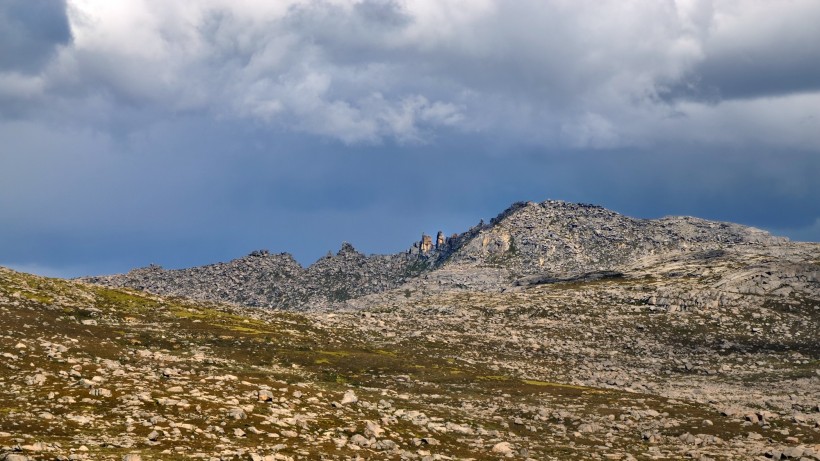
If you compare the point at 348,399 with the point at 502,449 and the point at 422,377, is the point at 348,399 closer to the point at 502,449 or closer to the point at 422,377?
the point at 502,449

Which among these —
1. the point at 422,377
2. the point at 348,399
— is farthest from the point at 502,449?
the point at 422,377

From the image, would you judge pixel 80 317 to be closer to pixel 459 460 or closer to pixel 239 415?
pixel 239 415

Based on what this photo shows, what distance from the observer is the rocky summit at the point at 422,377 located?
29.0 m

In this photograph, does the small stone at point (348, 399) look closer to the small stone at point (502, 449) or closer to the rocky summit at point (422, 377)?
the rocky summit at point (422, 377)

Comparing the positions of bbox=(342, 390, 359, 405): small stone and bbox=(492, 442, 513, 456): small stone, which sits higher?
bbox=(342, 390, 359, 405): small stone

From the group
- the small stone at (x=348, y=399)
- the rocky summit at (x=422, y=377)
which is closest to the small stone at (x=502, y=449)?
the rocky summit at (x=422, y=377)

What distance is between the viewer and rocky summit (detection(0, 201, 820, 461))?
2902 centimetres

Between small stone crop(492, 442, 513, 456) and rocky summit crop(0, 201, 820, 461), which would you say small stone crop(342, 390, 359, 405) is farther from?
small stone crop(492, 442, 513, 456)

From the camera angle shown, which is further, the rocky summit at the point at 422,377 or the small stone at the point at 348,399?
the small stone at the point at 348,399

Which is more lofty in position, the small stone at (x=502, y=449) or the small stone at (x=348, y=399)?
the small stone at (x=348, y=399)

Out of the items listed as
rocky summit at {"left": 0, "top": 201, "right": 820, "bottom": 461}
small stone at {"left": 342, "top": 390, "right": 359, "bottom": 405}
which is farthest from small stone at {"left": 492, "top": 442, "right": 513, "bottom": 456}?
small stone at {"left": 342, "top": 390, "right": 359, "bottom": 405}

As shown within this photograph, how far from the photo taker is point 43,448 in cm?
2214

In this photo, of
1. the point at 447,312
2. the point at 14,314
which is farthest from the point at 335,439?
the point at 447,312

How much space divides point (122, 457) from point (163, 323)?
210ft
